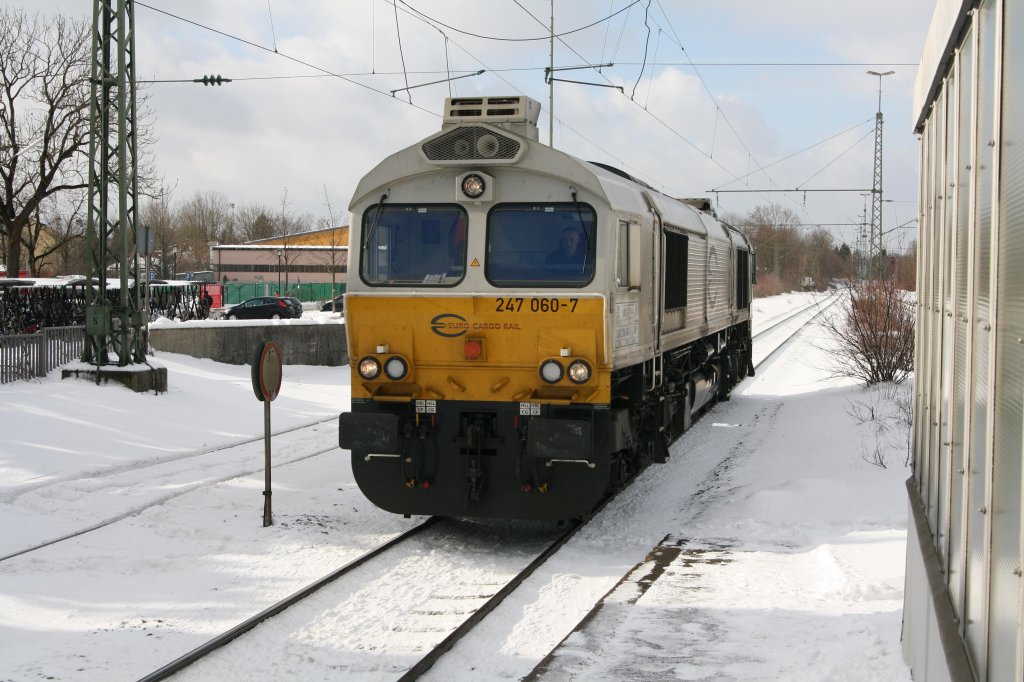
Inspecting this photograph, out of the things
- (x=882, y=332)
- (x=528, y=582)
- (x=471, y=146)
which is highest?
(x=471, y=146)

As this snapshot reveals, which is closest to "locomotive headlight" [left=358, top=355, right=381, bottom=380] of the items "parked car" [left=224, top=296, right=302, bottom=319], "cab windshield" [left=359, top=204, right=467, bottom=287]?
"cab windshield" [left=359, top=204, right=467, bottom=287]

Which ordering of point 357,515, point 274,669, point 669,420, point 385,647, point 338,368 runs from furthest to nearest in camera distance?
1. point 338,368
2. point 669,420
3. point 357,515
4. point 385,647
5. point 274,669

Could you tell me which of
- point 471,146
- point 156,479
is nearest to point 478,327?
point 471,146

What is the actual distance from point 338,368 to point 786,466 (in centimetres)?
1690

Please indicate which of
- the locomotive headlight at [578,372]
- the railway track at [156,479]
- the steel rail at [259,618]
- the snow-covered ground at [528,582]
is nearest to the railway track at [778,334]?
the snow-covered ground at [528,582]

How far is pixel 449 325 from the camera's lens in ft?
29.8

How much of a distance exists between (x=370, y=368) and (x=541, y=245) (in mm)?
1877

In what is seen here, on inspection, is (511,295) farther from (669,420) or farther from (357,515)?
(669,420)

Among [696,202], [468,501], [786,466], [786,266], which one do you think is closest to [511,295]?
[468,501]

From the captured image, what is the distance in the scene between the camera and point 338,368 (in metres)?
27.4

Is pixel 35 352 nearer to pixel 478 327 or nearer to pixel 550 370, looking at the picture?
pixel 478 327

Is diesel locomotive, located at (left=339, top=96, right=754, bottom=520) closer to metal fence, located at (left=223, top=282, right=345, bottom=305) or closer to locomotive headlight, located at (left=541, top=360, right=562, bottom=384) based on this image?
locomotive headlight, located at (left=541, top=360, right=562, bottom=384)

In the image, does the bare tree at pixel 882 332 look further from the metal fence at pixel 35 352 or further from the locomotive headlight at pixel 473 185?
the metal fence at pixel 35 352

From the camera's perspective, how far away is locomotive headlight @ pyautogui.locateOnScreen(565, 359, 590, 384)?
8.71 m
